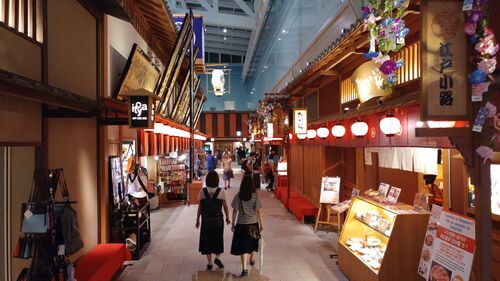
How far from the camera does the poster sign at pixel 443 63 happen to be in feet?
13.1

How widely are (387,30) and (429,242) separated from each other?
3.16 m

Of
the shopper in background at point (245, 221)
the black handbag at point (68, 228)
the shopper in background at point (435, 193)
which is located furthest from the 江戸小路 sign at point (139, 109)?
the shopper in background at point (435, 193)

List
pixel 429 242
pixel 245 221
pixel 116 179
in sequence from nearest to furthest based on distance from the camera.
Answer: pixel 429 242, pixel 245 221, pixel 116 179

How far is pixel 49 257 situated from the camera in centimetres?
489

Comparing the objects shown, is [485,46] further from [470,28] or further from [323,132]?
[323,132]

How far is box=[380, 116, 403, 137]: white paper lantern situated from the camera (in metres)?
6.04

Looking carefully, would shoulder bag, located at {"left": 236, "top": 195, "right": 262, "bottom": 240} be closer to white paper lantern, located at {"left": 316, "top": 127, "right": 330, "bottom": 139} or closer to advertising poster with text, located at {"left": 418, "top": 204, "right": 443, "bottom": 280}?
advertising poster with text, located at {"left": 418, "top": 204, "right": 443, "bottom": 280}

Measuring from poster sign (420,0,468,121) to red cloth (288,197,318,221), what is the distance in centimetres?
850

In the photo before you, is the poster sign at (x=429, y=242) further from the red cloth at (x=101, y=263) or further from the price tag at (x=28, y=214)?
the price tag at (x=28, y=214)

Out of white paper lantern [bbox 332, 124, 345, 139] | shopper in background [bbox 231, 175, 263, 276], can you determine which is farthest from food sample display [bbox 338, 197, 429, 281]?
shopper in background [bbox 231, 175, 263, 276]

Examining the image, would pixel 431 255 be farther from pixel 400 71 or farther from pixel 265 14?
pixel 265 14

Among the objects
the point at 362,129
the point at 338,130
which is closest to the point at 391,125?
the point at 362,129

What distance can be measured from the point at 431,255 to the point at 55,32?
21.1 ft

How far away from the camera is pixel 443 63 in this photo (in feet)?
13.2
